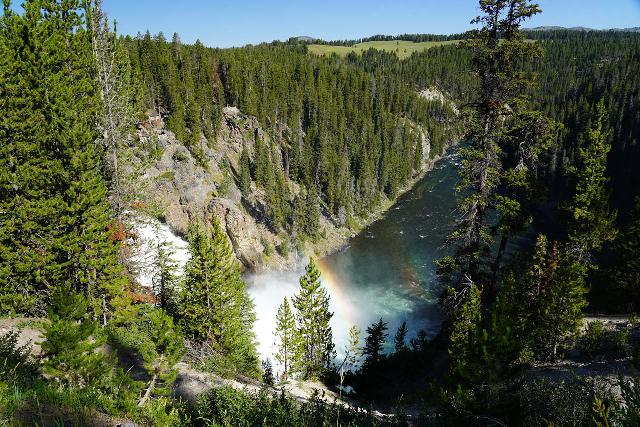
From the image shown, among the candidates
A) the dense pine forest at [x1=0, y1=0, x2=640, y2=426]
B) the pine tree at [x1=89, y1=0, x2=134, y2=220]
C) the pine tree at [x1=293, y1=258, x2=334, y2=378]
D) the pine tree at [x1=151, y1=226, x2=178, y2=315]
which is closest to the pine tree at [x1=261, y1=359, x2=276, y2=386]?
the dense pine forest at [x1=0, y1=0, x2=640, y2=426]

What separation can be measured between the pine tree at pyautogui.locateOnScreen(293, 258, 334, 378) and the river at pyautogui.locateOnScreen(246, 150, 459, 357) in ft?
37.3

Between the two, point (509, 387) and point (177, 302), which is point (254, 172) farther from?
point (509, 387)

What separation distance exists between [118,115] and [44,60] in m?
5.10

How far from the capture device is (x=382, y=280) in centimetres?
6844

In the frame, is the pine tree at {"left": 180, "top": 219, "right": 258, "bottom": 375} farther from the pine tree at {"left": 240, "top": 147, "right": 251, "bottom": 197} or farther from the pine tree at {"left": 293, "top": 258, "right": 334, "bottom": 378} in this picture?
the pine tree at {"left": 240, "top": 147, "right": 251, "bottom": 197}

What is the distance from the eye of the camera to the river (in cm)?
5659

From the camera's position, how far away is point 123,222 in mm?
28234

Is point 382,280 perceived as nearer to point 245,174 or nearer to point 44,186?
point 245,174

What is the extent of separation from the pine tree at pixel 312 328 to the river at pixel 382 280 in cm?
1137

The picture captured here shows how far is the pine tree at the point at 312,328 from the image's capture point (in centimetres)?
3728

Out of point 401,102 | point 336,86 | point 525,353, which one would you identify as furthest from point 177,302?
point 401,102

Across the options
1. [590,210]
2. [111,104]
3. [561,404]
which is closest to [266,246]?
[111,104]

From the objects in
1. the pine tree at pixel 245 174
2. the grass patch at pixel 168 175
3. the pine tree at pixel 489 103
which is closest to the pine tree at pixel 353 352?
the pine tree at pixel 489 103

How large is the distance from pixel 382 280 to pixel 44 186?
177 ft
